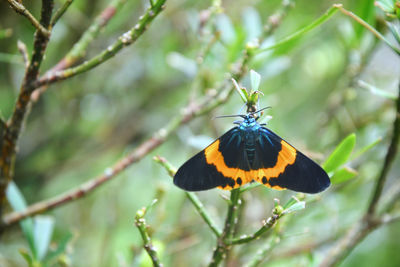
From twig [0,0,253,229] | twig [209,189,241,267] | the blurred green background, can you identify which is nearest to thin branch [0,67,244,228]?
twig [0,0,253,229]

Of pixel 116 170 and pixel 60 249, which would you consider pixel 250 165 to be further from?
pixel 60 249

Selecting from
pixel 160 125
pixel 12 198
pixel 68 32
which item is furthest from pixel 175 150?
pixel 12 198

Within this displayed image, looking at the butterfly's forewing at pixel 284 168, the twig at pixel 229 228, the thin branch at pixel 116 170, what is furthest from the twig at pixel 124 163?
the twig at pixel 229 228

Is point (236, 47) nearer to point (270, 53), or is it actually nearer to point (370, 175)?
point (270, 53)

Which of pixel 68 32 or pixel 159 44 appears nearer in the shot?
pixel 68 32

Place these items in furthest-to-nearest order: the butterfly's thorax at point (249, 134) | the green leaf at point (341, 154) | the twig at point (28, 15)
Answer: the butterfly's thorax at point (249, 134) → the green leaf at point (341, 154) → the twig at point (28, 15)

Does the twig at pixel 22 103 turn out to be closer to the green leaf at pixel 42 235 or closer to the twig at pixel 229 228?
the green leaf at pixel 42 235
